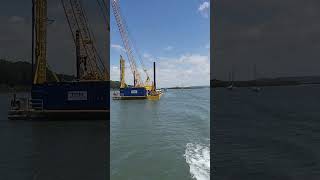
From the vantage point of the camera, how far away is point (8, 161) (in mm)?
16484

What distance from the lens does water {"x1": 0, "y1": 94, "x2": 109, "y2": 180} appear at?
14.2 m

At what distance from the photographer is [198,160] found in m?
16.8

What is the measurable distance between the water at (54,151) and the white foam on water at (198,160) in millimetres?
3653

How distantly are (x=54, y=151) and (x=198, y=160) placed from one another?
8.27 metres

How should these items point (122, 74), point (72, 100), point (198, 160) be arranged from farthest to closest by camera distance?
1. point (122, 74)
2. point (72, 100)
3. point (198, 160)

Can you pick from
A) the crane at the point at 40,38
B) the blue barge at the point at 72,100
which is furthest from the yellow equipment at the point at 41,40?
the blue barge at the point at 72,100

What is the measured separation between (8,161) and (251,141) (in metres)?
14.8

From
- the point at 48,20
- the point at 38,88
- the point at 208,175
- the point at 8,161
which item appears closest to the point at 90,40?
the point at 48,20

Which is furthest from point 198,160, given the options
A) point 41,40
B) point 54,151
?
point 41,40

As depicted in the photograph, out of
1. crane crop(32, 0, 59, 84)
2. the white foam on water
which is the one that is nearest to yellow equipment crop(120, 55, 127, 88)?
crane crop(32, 0, 59, 84)

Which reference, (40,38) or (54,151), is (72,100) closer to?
(40,38)

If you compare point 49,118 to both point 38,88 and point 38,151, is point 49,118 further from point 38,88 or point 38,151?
point 38,151

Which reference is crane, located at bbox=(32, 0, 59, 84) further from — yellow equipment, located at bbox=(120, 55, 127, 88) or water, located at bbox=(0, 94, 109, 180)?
yellow equipment, located at bbox=(120, 55, 127, 88)

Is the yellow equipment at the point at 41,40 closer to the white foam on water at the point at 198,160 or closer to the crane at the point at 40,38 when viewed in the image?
the crane at the point at 40,38
